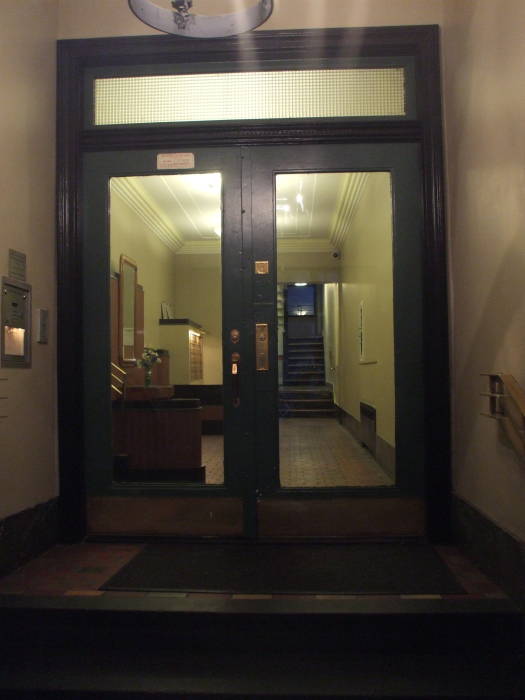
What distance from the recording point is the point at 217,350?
3508mm

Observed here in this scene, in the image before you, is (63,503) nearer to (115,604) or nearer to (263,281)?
(115,604)

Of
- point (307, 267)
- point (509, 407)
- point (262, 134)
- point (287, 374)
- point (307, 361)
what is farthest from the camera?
point (307, 361)

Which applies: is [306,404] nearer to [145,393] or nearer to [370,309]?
[370,309]

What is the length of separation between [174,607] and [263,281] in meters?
1.80

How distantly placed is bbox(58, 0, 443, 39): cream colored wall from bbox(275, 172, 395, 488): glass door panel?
860mm

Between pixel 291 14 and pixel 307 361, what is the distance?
304 cm

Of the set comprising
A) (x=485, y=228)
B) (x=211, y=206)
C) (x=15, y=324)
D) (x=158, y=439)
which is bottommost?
(x=158, y=439)

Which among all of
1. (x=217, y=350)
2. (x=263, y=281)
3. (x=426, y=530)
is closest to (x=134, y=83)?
(x=263, y=281)

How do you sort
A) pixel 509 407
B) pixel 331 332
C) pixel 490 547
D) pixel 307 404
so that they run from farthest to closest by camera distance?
pixel 331 332
pixel 307 404
pixel 490 547
pixel 509 407

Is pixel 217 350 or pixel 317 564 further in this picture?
pixel 217 350

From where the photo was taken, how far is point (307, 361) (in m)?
5.49

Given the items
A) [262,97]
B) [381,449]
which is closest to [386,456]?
[381,449]

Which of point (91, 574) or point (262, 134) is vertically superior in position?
point (262, 134)

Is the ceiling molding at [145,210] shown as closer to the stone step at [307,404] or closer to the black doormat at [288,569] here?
the stone step at [307,404]
